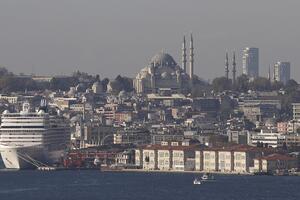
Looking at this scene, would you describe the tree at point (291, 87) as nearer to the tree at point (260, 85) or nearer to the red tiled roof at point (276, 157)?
the tree at point (260, 85)

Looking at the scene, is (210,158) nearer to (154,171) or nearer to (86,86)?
(154,171)

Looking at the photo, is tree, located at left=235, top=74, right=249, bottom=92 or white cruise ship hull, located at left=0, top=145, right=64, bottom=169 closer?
white cruise ship hull, located at left=0, top=145, right=64, bottom=169

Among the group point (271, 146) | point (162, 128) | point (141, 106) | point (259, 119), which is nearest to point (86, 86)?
Answer: point (141, 106)

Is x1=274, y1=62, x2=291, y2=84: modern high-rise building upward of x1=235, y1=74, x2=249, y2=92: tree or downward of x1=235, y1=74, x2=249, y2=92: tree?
upward

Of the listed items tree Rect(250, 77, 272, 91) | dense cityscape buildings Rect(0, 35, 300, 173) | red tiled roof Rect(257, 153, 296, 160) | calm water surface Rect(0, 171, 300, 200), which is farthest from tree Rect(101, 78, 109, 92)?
calm water surface Rect(0, 171, 300, 200)

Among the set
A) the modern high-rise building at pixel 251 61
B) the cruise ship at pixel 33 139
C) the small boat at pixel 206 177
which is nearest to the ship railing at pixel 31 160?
the cruise ship at pixel 33 139

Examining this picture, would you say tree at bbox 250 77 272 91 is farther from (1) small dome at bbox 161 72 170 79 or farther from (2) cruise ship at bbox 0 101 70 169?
(2) cruise ship at bbox 0 101 70 169
